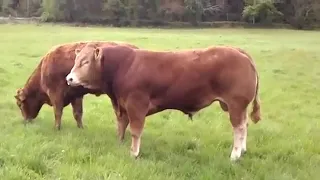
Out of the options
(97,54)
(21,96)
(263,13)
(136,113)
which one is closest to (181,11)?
(263,13)

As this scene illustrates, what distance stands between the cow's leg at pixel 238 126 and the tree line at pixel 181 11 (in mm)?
60522

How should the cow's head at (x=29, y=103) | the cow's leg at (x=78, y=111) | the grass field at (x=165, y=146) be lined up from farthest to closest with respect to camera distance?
the cow's head at (x=29, y=103) < the cow's leg at (x=78, y=111) < the grass field at (x=165, y=146)

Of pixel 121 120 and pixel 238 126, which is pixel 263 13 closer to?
pixel 121 120

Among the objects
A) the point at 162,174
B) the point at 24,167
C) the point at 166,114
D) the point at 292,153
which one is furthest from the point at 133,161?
the point at 166,114

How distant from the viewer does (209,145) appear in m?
8.78

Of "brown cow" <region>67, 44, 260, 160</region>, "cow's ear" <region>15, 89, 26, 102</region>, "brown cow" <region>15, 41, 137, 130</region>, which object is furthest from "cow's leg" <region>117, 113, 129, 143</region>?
"cow's ear" <region>15, 89, 26, 102</region>

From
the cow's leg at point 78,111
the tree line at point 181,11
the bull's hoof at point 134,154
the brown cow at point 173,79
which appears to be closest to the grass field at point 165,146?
the bull's hoof at point 134,154

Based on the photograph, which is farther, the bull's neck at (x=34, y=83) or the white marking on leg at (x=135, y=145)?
the bull's neck at (x=34, y=83)

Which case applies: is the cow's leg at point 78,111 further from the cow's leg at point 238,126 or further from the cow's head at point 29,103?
the cow's leg at point 238,126

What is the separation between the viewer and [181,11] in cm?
7188

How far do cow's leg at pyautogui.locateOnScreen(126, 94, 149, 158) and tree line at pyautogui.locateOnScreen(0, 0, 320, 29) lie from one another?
60.5 m

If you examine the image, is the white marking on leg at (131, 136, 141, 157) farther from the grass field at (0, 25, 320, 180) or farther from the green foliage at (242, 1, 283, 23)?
the green foliage at (242, 1, 283, 23)

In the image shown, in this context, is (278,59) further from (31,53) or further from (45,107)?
(45,107)

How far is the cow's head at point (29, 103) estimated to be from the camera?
10430 mm
